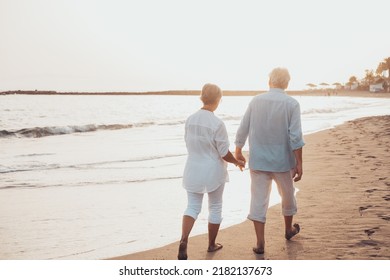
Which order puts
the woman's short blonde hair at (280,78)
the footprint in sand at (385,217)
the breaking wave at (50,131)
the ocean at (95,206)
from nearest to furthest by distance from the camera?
the woman's short blonde hair at (280,78)
the ocean at (95,206)
the footprint in sand at (385,217)
the breaking wave at (50,131)

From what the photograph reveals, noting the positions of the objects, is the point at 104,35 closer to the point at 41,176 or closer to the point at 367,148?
the point at 41,176

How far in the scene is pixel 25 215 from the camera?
4.93 m

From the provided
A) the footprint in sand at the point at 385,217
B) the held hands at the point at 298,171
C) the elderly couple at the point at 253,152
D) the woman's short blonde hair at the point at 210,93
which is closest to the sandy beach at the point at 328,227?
the footprint in sand at the point at 385,217

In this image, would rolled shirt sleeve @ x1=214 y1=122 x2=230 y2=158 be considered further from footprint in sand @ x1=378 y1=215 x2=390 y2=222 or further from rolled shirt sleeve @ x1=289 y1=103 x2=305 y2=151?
footprint in sand @ x1=378 y1=215 x2=390 y2=222

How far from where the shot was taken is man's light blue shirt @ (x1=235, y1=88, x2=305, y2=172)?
361 cm

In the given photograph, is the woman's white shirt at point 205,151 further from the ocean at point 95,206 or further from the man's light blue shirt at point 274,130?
the ocean at point 95,206

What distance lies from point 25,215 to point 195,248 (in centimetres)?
219

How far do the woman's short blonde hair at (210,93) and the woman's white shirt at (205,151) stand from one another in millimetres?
97

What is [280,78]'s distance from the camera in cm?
372

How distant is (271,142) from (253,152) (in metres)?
0.17

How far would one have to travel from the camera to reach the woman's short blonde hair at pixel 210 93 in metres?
3.57

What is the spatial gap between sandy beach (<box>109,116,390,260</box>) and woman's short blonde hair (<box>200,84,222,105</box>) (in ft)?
4.02

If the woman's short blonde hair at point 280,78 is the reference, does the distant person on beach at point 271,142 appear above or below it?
below
